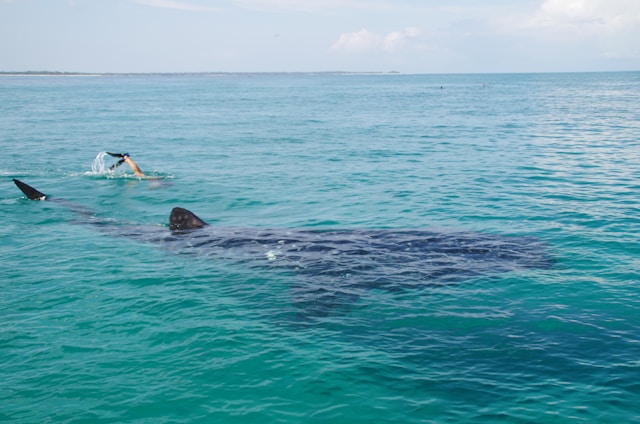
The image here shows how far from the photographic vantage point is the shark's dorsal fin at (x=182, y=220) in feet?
71.0

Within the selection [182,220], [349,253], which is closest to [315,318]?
[349,253]

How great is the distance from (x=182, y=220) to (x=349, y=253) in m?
7.11

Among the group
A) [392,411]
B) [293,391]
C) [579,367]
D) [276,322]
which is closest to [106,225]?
[276,322]

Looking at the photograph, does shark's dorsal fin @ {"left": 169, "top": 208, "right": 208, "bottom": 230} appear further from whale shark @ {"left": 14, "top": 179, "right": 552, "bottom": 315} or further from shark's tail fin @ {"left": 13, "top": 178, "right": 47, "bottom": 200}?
shark's tail fin @ {"left": 13, "top": 178, "right": 47, "bottom": 200}

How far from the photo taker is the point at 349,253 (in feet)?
60.1

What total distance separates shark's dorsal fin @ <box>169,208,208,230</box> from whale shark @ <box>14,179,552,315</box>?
1.5 inches

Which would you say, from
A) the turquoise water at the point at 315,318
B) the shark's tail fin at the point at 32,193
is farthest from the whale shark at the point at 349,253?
the shark's tail fin at the point at 32,193

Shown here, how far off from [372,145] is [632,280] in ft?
103

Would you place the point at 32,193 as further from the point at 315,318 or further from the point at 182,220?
the point at 315,318

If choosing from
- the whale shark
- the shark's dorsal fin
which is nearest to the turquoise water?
the whale shark

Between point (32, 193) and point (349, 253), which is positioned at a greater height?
point (32, 193)

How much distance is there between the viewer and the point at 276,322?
13617mm

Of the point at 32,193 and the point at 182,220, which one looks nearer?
the point at 182,220

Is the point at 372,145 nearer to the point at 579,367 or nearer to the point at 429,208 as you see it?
the point at 429,208
